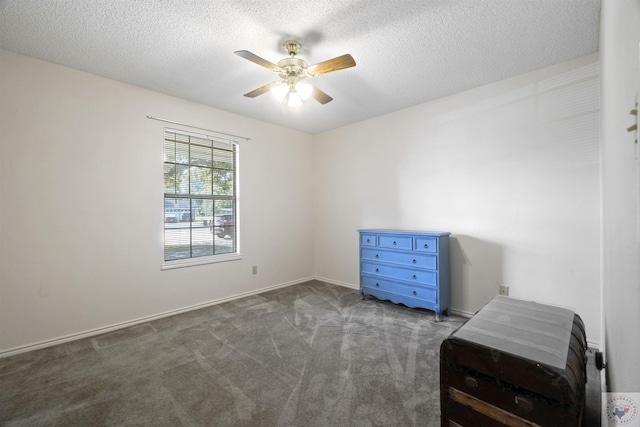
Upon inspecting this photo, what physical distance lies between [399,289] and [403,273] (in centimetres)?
21

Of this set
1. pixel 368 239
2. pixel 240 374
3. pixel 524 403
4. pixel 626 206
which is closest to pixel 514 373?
pixel 524 403

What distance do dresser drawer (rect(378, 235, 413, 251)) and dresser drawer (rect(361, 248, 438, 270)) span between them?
0.08 metres

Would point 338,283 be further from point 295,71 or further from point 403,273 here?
point 295,71

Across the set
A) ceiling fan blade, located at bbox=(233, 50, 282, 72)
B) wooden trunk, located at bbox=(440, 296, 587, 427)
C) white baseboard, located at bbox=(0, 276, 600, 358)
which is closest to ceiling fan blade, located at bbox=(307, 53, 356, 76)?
ceiling fan blade, located at bbox=(233, 50, 282, 72)

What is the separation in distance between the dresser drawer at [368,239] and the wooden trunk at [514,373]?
2195 mm

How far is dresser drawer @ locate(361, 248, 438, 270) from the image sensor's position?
123 inches

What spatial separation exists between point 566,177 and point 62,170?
475 cm

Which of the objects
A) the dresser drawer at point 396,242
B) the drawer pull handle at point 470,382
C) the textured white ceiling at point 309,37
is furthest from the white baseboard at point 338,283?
the drawer pull handle at point 470,382

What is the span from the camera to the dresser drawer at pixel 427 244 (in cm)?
309

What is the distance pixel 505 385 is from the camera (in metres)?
1.16

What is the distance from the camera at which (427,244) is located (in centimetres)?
314

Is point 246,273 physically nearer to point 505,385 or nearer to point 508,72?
point 505,385

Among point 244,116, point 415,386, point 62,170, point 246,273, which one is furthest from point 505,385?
point 244,116

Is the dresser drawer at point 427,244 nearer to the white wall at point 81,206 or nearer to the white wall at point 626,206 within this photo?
the white wall at point 626,206
